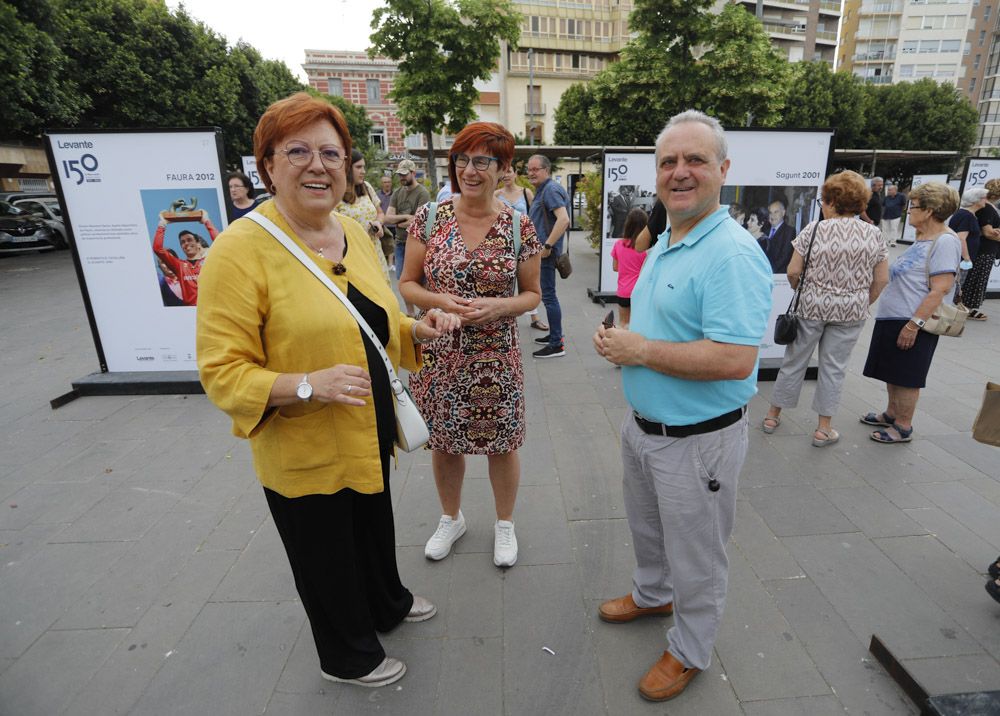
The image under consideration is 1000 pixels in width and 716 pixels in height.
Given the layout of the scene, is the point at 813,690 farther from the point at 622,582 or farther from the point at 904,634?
the point at 622,582

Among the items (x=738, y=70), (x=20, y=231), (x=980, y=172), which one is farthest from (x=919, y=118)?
(x=20, y=231)

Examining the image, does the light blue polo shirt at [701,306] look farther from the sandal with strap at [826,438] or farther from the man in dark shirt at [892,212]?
the man in dark shirt at [892,212]

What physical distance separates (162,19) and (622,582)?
75.3 ft

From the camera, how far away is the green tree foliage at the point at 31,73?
1225 cm

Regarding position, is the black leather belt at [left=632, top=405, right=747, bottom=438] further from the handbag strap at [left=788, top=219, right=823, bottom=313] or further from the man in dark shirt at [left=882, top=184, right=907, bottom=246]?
the man in dark shirt at [left=882, top=184, right=907, bottom=246]

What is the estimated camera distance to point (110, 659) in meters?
2.23

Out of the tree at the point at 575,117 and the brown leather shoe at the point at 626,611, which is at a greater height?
the tree at the point at 575,117

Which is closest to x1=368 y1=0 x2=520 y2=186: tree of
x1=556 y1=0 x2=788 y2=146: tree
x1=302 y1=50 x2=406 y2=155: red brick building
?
x1=556 y1=0 x2=788 y2=146: tree

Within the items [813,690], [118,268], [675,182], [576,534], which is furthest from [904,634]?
[118,268]

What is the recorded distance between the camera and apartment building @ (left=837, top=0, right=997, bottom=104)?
61.3 m

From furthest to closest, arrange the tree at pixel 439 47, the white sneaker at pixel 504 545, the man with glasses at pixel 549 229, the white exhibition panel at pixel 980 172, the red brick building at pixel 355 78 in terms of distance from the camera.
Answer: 1. the red brick building at pixel 355 78
2. the tree at pixel 439 47
3. the white exhibition panel at pixel 980 172
4. the man with glasses at pixel 549 229
5. the white sneaker at pixel 504 545

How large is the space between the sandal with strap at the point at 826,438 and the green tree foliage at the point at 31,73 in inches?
683

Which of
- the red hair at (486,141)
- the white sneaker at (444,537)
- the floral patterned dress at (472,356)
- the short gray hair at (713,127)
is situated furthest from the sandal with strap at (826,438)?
the red hair at (486,141)

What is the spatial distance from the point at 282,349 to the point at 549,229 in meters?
5.44
